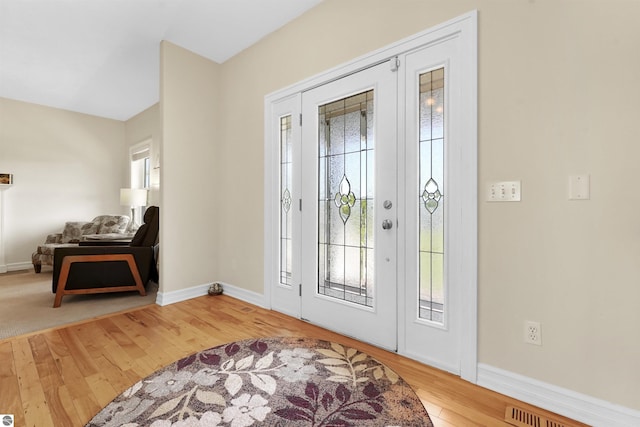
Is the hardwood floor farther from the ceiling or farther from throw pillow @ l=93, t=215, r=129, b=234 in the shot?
the ceiling

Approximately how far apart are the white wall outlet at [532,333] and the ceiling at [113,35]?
287 cm

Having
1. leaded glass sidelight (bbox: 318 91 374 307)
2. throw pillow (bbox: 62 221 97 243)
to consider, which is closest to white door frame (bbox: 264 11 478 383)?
leaded glass sidelight (bbox: 318 91 374 307)

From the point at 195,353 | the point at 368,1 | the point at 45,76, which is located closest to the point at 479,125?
the point at 368,1

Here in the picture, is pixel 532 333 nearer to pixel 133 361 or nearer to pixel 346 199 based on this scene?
pixel 346 199

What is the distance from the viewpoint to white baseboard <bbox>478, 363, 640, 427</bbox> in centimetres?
136

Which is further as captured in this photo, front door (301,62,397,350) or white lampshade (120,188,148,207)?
white lampshade (120,188,148,207)

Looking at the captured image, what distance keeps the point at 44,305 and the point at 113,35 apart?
115 inches

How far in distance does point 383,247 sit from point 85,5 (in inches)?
132

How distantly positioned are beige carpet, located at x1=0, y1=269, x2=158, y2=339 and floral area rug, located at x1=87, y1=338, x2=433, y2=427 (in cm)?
158

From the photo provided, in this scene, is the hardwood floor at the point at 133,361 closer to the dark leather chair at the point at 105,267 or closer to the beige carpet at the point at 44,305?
the beige carpet at the point at 44,305

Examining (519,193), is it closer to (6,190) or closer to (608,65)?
(608,65)

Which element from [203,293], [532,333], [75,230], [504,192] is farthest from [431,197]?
[75,230]

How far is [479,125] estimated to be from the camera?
1.72m

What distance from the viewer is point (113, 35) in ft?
10.1
